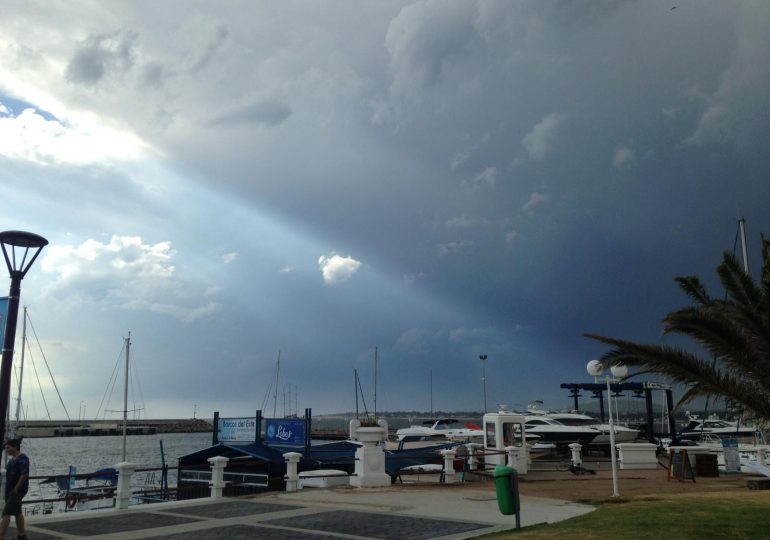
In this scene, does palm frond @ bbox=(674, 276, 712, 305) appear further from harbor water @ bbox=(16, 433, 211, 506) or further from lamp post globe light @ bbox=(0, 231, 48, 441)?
harbor water @ bbox=(16, 433, 211, 506)

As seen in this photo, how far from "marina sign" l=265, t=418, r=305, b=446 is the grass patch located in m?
14.5

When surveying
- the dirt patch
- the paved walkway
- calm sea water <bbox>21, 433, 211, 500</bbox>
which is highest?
the paved walkway

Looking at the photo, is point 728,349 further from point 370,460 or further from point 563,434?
point 563,434

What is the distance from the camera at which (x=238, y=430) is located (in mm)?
26656

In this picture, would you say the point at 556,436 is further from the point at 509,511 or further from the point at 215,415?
the point at 509,511

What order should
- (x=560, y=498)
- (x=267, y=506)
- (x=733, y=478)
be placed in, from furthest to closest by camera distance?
(x=733, y=478)
(x=560, y=498)
(x=267, y=506)

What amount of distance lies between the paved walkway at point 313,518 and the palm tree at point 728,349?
154 inches

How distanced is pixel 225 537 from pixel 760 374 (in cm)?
1082

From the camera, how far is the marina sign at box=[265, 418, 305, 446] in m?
26.7

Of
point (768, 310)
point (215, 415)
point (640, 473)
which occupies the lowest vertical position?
point (640, 473)

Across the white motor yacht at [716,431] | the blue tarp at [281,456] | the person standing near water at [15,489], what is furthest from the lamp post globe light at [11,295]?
the white motor yacht at [716,431]

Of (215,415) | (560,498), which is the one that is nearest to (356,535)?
(560,498)

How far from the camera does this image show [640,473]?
2591 centimetres

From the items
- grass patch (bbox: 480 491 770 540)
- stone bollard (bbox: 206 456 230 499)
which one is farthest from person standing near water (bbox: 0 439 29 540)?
grass patch (bbox: 480 491 770 540)
